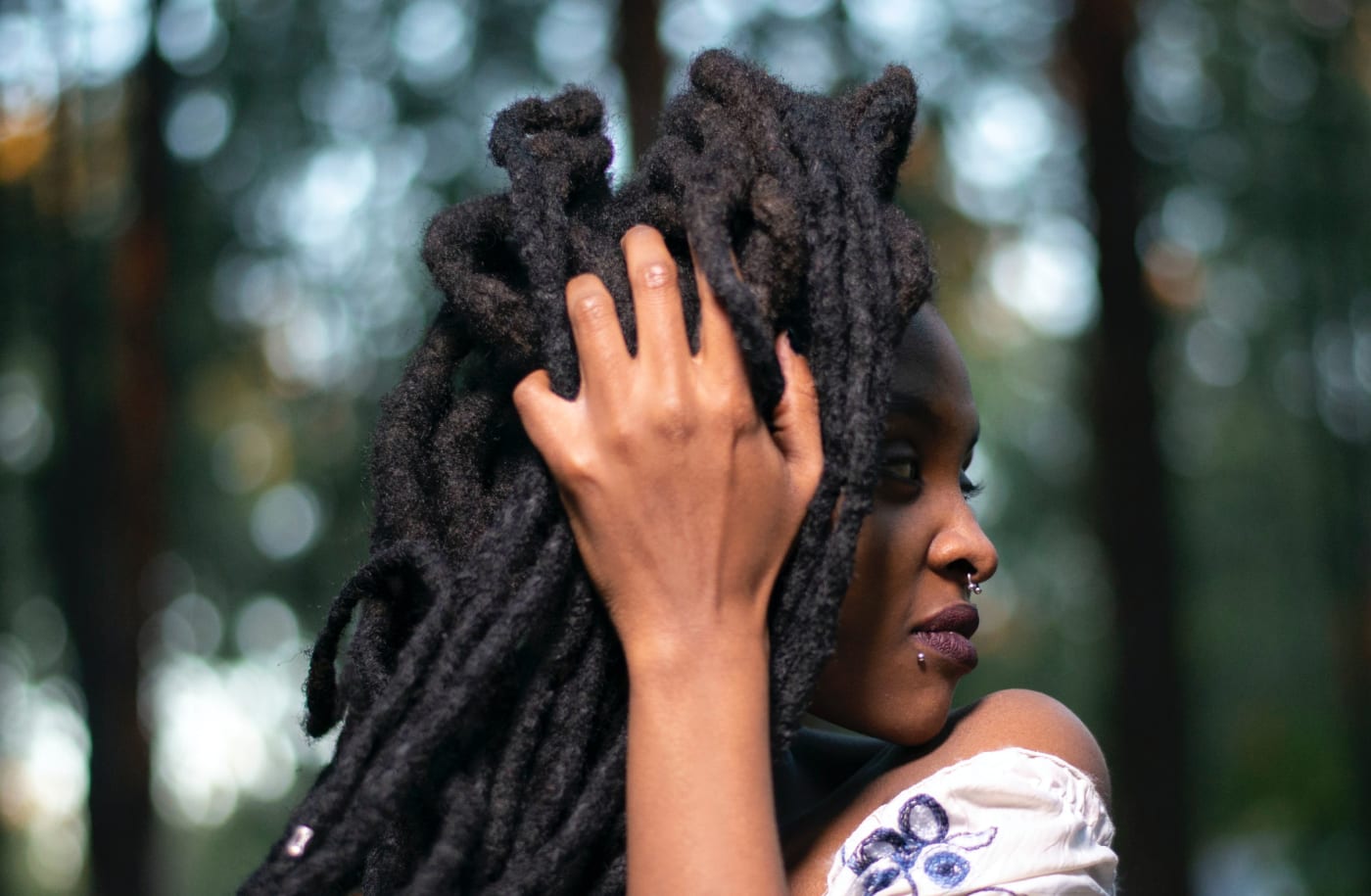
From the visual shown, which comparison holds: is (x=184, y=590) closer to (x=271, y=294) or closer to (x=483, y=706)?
(x=271, y=294)

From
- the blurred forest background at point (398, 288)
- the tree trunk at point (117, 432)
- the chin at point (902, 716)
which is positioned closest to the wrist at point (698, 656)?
the chin at point (902, 716)

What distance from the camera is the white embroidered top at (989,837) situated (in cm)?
146

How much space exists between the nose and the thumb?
30 cm

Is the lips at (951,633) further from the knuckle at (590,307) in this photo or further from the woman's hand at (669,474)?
the knuckle at (590,307)

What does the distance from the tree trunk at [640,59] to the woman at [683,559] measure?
5893 mm

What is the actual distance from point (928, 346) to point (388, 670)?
858mm

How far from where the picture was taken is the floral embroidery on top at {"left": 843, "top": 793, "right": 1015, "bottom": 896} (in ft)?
4.81

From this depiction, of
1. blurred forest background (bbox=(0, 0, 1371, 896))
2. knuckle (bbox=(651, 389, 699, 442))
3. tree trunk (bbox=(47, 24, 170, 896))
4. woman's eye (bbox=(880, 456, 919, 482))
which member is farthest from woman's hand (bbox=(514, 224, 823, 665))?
tree trunk (bbox=(47, 24, 170, 896))

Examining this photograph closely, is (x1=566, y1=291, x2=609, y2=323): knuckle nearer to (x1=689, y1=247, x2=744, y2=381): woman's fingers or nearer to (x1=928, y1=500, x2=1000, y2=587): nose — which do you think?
(x1=689, y1=247, x2=744, y2=381): woman's fingers

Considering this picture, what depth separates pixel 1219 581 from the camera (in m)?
18.5

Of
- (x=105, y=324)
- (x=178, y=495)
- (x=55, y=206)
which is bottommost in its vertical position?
(x=178, y=495)

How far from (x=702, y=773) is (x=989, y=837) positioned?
38cm

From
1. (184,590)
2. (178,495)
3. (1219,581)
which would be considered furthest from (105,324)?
(1219,581)

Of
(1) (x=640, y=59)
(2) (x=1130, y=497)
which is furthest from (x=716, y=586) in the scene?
(1) (x=640, y=59)
